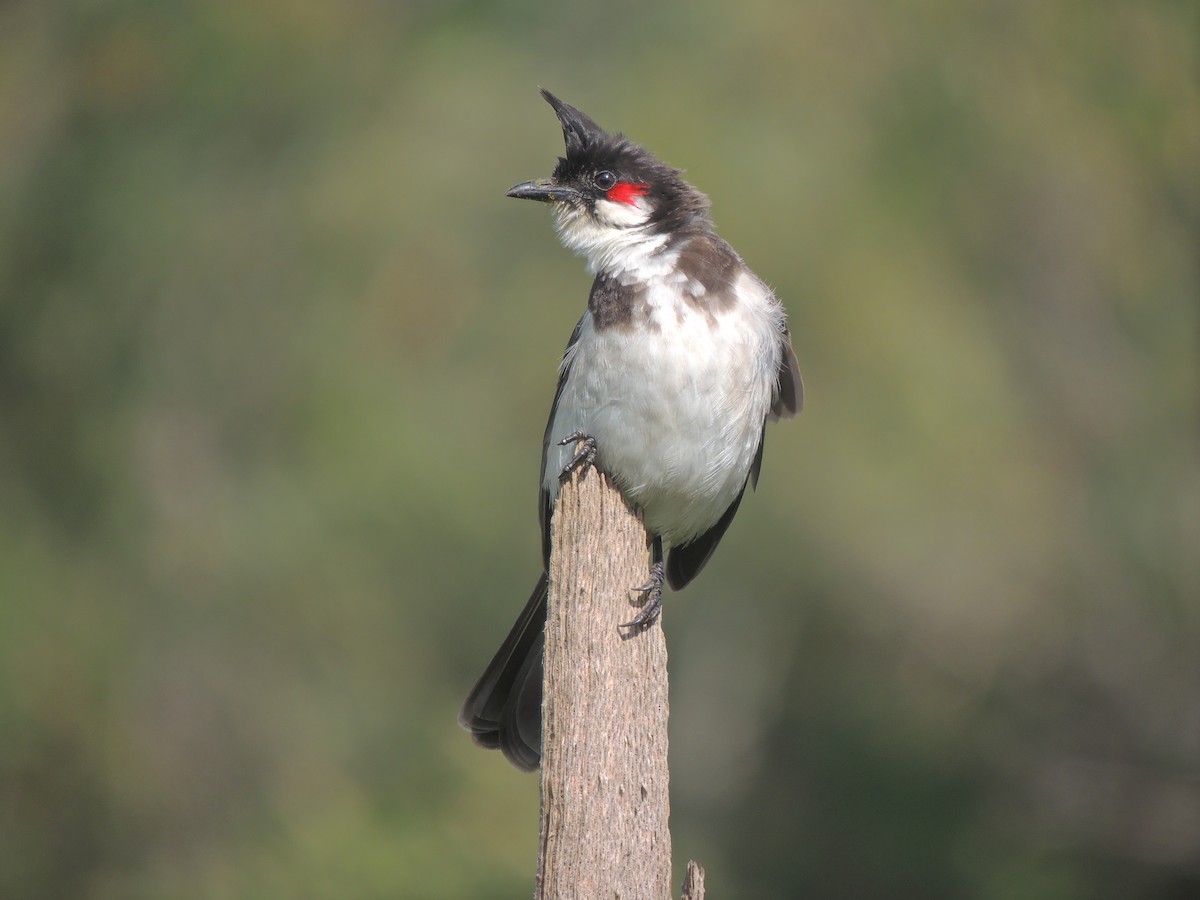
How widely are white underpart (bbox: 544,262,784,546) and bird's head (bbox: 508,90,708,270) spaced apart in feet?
0.25

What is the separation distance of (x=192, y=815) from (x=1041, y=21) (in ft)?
18.5

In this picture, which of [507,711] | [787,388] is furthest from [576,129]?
[507,711]

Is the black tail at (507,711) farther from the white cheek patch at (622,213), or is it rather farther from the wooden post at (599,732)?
the white cheek patch at (622,213)

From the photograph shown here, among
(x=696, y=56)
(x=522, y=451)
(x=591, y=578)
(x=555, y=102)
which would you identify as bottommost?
(x=591, y=578)

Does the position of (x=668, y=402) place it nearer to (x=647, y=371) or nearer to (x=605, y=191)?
(x=647, y=371)

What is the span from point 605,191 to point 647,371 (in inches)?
25.6

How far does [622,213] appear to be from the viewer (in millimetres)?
3559

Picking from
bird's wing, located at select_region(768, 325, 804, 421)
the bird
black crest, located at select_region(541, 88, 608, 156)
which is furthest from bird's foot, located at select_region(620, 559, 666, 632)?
black crest, located at select_region(541, 88, 608, 156)

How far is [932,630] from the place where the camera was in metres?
6.51

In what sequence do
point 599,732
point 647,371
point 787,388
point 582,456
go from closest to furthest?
point 599,732 < point 647,371 < point 582,456 < point 787,388

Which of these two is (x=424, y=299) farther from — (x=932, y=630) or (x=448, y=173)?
(x=932, y=630)

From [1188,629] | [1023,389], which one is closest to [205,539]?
[1023,389]

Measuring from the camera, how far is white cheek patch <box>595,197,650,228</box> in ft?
11.6

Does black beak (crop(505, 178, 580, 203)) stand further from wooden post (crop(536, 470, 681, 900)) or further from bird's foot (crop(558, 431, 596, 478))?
wooden post (crop(536, 470, 681, 900))
